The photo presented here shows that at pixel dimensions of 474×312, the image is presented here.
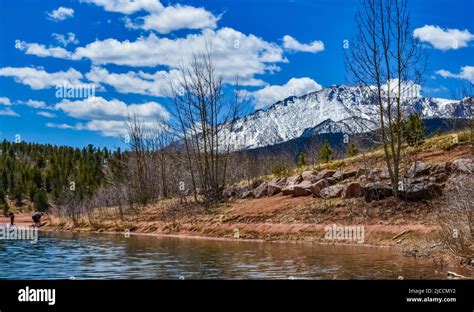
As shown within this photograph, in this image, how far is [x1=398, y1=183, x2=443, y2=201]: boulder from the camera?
2005cm

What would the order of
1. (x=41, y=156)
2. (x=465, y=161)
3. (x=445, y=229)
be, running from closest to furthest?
1. (x=445, y=229)
2. (x=465, y=161)
3. (x=41, y=156)

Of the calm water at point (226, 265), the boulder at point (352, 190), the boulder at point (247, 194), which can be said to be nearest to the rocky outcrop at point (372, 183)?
the boulder at point (352, 190)

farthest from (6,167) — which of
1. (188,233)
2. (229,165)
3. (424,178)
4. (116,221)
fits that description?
(424,178)

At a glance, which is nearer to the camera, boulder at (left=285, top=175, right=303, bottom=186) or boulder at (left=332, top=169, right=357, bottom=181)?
boulder at (left=332, top=169, right=357, bottom=181)

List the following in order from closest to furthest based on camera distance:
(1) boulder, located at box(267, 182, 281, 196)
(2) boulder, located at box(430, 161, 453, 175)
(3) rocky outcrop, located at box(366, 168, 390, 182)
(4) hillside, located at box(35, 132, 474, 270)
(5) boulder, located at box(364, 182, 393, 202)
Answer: (4) hillside, located at box(35, 132, 474, 270) → (2) boulder, located at box(430, 161, 453, 175) → (5) boulder, located at box(364, 182, 393, 202) → (3) rocky outcrop, located at box(366, 168, 390, 182) → (1) boulder, located at box(267, 182, 281, 196)

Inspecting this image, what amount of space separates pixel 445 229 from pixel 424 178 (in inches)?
404

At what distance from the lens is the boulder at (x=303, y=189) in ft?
83.1

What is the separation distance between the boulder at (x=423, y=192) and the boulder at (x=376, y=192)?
1028 mm

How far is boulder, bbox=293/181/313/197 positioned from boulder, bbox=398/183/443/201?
544 cm

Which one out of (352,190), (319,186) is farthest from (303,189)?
(352,190)

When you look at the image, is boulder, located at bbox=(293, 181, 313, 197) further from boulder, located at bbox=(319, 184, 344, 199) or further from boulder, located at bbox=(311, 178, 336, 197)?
boulder, located at bbox=(319, 184, 344, 199)

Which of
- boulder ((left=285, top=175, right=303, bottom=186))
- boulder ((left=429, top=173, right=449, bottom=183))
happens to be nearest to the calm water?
boulder ((left=429, top=173, right=449, bottom=183))
